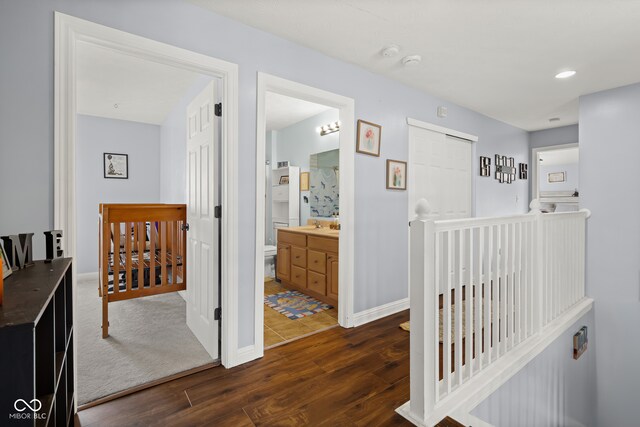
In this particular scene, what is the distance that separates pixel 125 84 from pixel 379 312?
3740 millimetres

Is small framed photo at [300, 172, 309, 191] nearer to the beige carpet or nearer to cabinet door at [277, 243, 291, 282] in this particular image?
cabinet door at [277, 243, 291, 282]

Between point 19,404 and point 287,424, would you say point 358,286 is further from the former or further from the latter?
point 19,404

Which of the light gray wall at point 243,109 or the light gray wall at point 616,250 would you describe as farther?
the light gray wall at point 616,250

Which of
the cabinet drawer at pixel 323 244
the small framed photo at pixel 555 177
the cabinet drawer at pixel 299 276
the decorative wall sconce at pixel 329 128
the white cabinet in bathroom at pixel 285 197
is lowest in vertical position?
the cabinet drawer at pixel 299 276

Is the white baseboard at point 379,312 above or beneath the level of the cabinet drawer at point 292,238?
beneath

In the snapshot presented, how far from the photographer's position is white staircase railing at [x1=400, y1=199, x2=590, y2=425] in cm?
151

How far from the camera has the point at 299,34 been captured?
2.32 metres

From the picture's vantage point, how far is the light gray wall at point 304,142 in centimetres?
439

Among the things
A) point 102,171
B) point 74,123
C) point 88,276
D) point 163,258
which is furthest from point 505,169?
point 88,276

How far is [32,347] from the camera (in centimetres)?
66

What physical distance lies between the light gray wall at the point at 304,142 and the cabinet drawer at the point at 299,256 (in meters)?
1.05

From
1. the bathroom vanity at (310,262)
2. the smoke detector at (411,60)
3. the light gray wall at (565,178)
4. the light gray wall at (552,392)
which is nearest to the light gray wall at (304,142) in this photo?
the bathroom vanity at (310,262)

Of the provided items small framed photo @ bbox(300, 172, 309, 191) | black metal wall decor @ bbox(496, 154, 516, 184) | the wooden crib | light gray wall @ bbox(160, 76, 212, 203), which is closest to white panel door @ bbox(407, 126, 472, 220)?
black metal wall decor @ bbox(496, 154, 516, 184)

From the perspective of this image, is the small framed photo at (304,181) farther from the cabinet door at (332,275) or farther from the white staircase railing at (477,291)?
the white staircase railing at (477,291)
